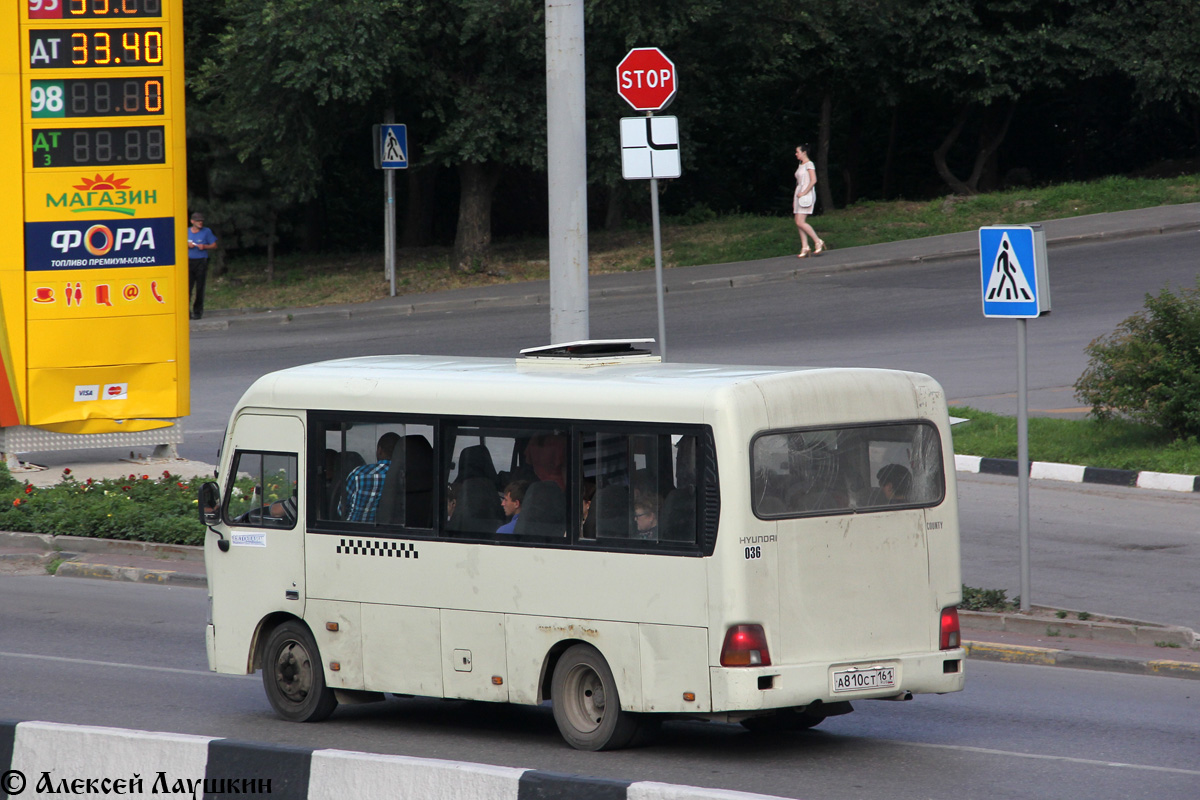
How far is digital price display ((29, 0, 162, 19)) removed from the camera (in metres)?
17.0

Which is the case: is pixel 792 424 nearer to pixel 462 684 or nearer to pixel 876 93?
pixel 462 684

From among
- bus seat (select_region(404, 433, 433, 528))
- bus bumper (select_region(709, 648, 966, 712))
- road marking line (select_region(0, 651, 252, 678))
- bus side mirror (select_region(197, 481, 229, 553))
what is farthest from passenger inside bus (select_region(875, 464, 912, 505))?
road marking line (select_region(0, 651, 252, 678))

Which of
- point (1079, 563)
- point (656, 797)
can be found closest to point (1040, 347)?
point (1079, 563)

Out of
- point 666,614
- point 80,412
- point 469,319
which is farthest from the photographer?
point 469,319

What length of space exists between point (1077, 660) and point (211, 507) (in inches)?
221

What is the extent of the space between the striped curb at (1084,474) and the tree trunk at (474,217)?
16298 mm

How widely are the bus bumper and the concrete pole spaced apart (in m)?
5.34

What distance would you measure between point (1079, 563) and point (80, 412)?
1065cm

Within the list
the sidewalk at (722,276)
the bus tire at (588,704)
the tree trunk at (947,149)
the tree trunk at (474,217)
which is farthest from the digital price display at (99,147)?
the tree trunk at (947,149)

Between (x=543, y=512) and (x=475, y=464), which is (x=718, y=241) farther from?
(x=543, y=512)

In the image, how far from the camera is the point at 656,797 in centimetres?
550

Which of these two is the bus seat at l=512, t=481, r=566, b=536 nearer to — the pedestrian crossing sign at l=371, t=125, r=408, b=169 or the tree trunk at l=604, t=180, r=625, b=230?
the pedestrian crossing sign at l=371, t=125, r=408, b=169

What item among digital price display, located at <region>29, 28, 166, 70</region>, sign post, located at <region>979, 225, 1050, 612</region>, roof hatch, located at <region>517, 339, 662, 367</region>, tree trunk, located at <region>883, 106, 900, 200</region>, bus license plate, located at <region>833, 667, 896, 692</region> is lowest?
bus license plate, located at <region>833, 667, 896, 692</region>

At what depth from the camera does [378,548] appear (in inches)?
350
